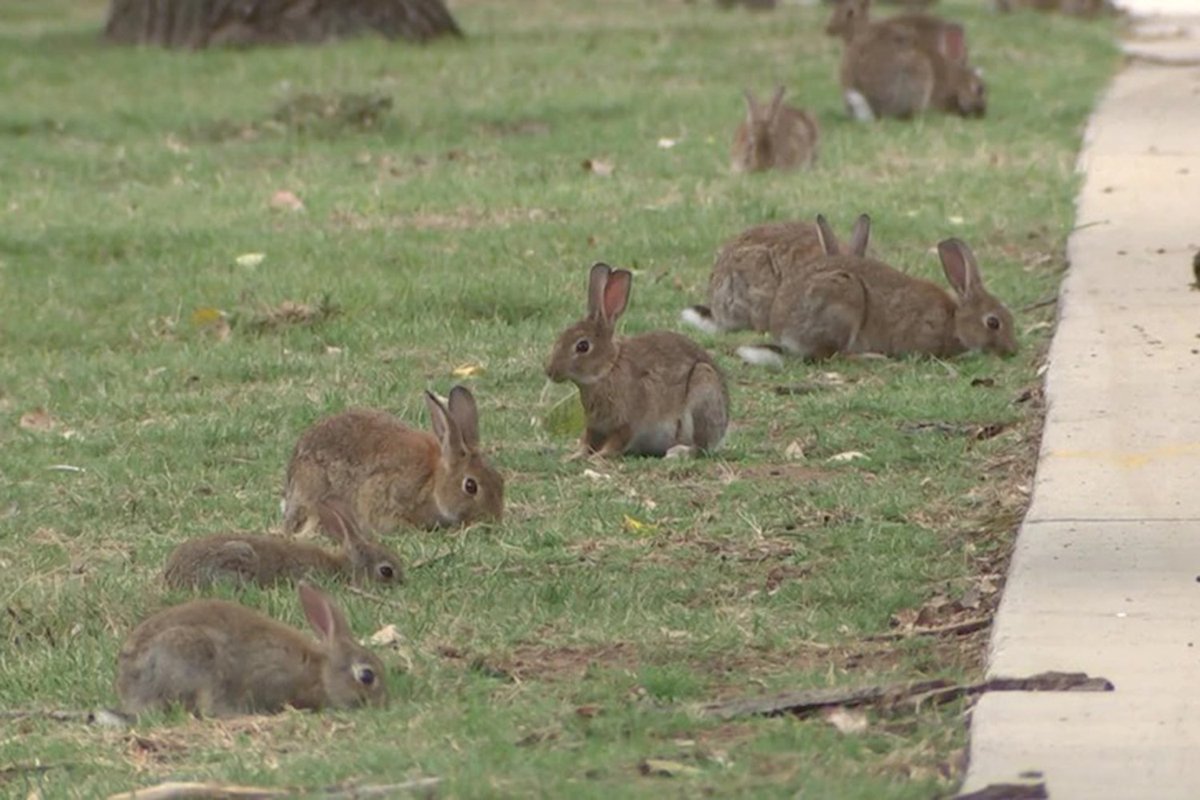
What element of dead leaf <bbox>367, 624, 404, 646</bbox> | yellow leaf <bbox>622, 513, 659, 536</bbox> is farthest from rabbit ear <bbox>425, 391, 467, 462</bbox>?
dead leaf <bbox>367, 624, 404, 646</bbox>

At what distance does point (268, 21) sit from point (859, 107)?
19.5ft

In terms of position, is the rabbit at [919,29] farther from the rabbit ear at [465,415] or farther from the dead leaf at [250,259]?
the rabbit ear at [465,415]

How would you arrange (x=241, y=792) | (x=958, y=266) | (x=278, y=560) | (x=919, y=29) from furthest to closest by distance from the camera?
(x=919, y=29) < (x=958, y=266) < (x=278, y=560) < (x=241, y=792)

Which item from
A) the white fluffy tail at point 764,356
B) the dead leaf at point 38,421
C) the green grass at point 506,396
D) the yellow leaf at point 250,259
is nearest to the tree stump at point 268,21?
the green grass at point 506,396

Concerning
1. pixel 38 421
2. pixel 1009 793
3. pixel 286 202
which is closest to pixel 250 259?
pixel 286 202

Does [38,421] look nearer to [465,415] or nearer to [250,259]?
[465,415]

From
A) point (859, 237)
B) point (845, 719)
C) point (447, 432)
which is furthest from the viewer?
point (859, 237)

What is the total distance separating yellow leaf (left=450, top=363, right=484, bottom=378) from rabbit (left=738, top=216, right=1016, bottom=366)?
1.02 meters

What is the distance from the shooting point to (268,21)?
2144 cm

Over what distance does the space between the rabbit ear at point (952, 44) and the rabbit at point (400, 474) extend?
10.2 metres

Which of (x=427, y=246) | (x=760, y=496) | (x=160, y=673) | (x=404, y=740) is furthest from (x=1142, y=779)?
(x=427, y=246)

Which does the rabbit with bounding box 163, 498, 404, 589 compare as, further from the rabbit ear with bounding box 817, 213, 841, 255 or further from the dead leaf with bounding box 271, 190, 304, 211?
the dead leaf with bounding box 271, 190, 304, 211

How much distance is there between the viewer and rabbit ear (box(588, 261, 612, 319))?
8734 millimetres

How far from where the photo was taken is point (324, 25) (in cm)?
2152
